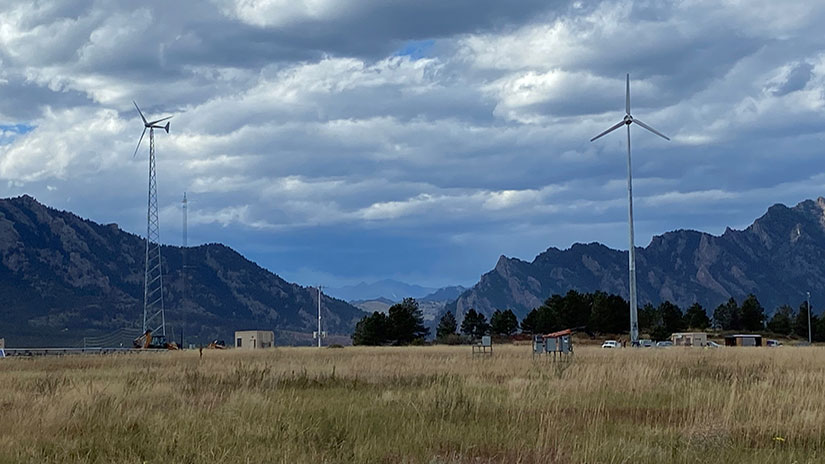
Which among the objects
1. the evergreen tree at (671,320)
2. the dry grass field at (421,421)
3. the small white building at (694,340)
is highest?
the evergreen tree at (671,320)

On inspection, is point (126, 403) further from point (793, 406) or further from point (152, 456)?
point (793, 406)

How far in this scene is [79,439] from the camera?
14.7 m

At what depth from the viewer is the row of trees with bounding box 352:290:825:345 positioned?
124188mm

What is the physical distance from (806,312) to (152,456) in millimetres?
134555

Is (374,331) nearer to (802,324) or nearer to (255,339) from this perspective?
(255,339)

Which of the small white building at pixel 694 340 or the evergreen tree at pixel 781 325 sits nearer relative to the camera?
the small white building at pixel 694 340

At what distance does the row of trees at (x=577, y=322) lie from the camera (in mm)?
124188

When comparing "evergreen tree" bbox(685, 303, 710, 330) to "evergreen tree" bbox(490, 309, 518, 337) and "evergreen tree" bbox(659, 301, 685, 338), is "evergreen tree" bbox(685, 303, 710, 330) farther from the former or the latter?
"evergreen tree" bbox(490, 309, 518, 337)

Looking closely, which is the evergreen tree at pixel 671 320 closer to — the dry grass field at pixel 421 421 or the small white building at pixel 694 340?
the small white building at pixel 694 340

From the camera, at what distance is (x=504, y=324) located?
448 ft

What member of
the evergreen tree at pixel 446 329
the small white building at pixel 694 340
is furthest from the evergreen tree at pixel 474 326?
the small white building at pixel 694 340

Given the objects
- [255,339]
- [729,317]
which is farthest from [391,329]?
[729,317]

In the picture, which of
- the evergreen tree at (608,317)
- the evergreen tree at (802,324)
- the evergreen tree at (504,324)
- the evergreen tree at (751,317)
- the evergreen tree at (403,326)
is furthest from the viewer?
the evergreen tree at (751,317)

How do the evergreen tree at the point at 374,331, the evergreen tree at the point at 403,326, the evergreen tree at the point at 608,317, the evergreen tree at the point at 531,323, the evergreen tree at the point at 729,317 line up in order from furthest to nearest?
the evergreen tree at the point at 729,317, the evergreen tree at the point at 531,323, the evergreen tree at the point at 608,317, the evergreen tree at the point at 403,326, the evergreen tree at the point at 374,331
